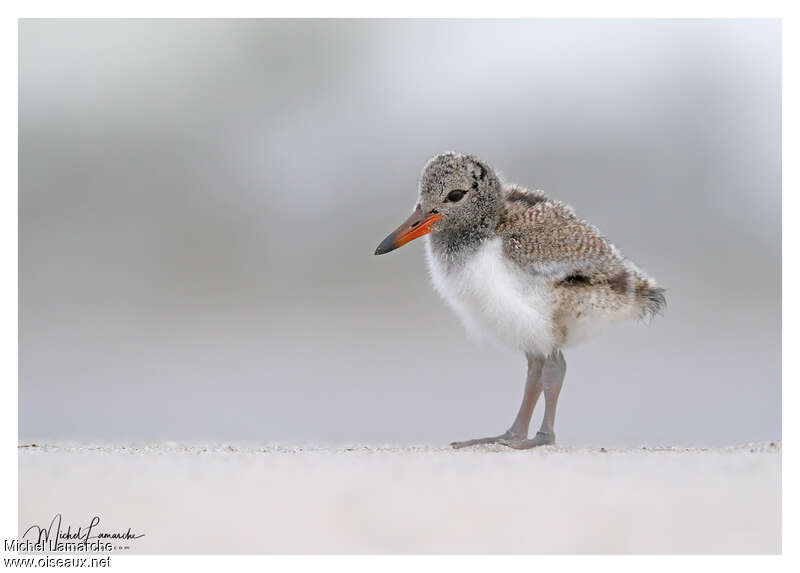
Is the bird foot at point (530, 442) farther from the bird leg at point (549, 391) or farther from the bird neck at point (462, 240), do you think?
the bird neck at point (462, 240)

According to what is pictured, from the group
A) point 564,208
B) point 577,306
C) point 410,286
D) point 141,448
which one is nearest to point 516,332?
point 577,306

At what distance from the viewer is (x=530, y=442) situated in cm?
465

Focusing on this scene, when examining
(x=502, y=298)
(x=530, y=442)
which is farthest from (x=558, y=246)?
(x=530, y=442)

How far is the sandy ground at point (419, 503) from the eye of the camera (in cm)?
348

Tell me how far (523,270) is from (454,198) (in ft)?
1.49

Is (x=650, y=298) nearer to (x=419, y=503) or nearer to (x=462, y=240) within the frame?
(x=462, y=240)

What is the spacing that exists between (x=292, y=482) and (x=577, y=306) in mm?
1408

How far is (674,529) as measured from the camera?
3498mm

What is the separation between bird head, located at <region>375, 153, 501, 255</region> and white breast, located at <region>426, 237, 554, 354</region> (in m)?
0.15

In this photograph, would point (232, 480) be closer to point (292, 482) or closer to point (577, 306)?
point (292, 482)

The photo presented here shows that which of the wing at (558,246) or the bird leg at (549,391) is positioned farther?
the bird leg at (549,391)

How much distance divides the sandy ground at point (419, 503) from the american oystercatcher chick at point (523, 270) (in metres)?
0.62

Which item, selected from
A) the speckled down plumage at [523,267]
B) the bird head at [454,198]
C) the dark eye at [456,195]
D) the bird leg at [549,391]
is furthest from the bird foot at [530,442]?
the dark eye at [456,195]
